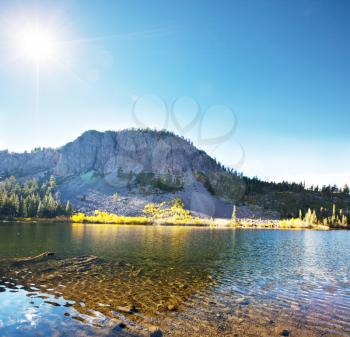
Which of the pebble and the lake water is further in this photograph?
the lake water

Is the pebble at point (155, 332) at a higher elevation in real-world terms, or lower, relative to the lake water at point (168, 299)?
higher

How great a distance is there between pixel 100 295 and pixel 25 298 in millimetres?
6386

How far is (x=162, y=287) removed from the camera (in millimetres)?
32375

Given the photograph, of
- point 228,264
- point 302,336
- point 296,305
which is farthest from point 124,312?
point 228,264

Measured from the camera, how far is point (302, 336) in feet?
64.0

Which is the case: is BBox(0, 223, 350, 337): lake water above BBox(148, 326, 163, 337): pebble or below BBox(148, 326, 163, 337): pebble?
below

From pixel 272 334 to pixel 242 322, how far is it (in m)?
2.68

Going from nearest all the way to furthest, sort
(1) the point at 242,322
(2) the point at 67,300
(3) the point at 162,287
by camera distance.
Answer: (1) the point at 242,322 → (2) the point at 67,300 → (3) the point at 162,287

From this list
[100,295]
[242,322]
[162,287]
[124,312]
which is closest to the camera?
[242,322]

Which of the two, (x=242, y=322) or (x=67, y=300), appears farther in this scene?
(x=67, y=300)

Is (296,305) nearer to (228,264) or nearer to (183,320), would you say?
(183,320)

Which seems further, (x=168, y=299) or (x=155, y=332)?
(x=168, y=299)

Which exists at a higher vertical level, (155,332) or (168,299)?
(155,332)

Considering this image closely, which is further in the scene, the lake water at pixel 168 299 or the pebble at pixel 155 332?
the lake water at pixel 168 299
